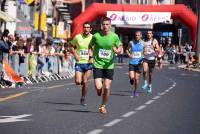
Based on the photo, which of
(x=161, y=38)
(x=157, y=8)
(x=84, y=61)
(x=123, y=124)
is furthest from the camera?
(x=161, y=38)

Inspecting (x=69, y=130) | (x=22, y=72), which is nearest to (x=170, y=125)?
(x=69, y=130)

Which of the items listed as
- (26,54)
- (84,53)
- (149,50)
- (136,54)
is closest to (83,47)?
(84,53)

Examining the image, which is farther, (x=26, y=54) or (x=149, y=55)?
(x=26, y=54)

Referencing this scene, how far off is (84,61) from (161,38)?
6391 cm

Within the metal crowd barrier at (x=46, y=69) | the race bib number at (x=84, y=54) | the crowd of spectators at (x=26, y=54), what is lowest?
the metal crowd barrier at (x=46, y=69)

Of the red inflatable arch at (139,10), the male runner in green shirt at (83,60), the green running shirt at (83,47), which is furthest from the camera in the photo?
the red inflatable arch at (139,10)

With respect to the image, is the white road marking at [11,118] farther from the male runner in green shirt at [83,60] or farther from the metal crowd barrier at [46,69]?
the metal crowd barrier at [46,69]

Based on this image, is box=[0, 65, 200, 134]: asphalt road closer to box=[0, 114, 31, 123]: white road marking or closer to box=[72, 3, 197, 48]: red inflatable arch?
box=[0, 114, 31, 123]: white road marking

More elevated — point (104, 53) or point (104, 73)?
point (104, 53)

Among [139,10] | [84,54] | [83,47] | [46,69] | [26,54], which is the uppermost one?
[139,10]

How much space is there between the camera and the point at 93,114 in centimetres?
1528

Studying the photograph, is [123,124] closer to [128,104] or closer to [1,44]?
[128,104]

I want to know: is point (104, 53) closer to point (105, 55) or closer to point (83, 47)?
point (105, 55)

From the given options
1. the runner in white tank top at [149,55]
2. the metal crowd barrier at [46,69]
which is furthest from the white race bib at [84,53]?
the metal crowd barrier at [46,69]
